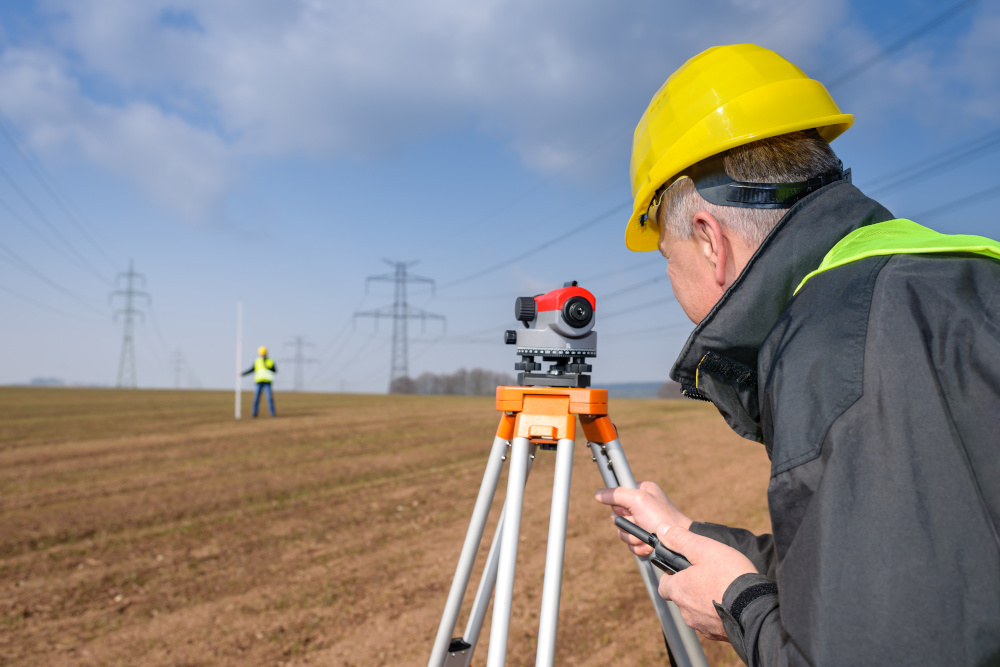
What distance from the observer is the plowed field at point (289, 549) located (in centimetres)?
347

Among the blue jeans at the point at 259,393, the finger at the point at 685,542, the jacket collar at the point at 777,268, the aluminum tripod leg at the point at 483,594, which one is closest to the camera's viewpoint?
the jacket collar at the point at 777,268

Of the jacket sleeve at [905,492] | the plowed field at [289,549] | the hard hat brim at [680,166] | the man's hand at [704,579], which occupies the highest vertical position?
the hard hat brim at [680,166]

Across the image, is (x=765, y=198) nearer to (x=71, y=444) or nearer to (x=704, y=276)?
(x=704, y=276)

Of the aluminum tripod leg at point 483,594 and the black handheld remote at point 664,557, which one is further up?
the black handheld remote at point 664,557

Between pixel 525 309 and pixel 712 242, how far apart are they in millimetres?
917

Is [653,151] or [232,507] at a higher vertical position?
[653,151]

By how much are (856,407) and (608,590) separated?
12.3 ft

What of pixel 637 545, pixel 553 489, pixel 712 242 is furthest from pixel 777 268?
pixel 553 489

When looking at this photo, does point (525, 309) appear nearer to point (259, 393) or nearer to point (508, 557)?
point (508, 557)

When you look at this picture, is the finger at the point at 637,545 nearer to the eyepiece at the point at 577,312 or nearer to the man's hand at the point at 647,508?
the man's hand at the point at 647,508

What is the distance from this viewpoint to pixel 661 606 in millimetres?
2021

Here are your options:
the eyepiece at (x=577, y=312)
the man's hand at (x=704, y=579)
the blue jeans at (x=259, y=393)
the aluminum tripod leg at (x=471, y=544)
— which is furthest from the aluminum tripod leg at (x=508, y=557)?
the blue jeans at (x=259, y=393)

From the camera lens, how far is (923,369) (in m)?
0.73

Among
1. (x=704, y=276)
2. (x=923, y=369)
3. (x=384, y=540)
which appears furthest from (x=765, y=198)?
(x=384, y=540)
